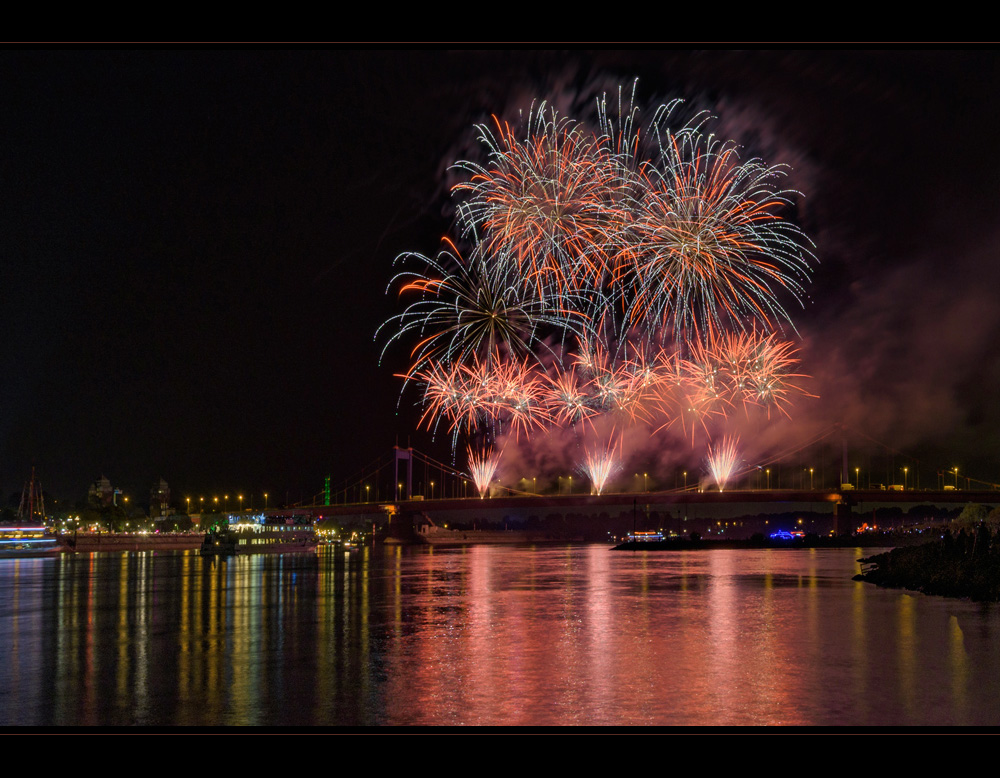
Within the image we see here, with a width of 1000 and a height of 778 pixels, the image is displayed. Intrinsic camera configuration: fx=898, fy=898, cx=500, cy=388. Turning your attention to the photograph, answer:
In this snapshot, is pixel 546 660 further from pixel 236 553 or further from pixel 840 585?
pixel 236 553

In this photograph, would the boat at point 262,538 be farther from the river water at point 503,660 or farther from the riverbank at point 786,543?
the river water at point 503,660

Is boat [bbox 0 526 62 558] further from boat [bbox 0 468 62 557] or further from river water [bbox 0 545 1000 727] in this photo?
river water [bbox 0 545 1000 727]

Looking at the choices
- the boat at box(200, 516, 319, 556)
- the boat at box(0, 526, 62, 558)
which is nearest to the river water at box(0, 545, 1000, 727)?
the boat at box(200, 516, 319, 556)

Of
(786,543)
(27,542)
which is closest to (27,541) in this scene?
(27,542)

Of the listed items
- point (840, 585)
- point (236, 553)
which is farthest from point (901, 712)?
point (236, 553)

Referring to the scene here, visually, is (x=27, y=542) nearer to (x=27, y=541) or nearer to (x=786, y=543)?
(x=27, y=541)

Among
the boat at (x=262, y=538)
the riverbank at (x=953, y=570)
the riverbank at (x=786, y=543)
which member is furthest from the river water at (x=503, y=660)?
the riverbank at (x=786, y=543)
